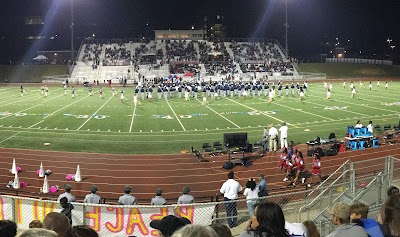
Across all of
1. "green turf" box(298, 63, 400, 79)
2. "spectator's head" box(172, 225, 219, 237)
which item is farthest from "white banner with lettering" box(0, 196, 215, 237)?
"green turf" box(298, 63, 400, 79)

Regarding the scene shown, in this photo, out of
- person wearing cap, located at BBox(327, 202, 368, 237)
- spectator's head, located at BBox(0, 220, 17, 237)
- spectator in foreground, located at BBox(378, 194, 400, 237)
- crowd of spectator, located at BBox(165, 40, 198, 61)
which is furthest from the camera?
crowd of spectator, located at BBox(165, 40, 198, 61)

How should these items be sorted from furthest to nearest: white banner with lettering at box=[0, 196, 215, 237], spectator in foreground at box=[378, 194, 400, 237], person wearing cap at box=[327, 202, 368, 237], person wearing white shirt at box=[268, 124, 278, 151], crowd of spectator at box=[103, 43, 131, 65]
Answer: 1. crowd of spectator at box=[103, 43, 131, 65]
2. person wearing white shirt at box=[268, 124, 278, 151]
3. white banner with lettering at box=[0, 196, 215, 237]
4. spectator in foreground at box=[378, 194, 400, 237]
5. person wearing cap at box=[327, 202, 368, 237]

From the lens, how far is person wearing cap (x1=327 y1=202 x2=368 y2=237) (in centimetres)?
430

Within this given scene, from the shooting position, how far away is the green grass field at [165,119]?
68.7ft

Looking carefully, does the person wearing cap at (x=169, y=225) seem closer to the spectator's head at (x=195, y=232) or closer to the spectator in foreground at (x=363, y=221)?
the spectator's head at (x=195, y=232)

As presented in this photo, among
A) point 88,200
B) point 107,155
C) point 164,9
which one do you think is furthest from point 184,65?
point 88,200

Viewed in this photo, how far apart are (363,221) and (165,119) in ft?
75.8

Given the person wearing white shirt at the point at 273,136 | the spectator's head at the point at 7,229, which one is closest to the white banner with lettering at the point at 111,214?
the spectator's head at the point at 7,229

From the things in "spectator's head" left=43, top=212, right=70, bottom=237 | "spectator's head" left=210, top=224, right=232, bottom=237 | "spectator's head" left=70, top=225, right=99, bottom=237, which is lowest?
"spectator's head" left=210, top=224, right=232, bottom=237

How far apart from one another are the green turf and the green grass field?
104 ft

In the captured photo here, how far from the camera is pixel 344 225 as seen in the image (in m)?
4.44

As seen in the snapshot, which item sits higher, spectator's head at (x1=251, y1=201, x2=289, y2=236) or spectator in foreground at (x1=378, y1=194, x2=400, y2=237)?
spectator's head at (x1=251, y1=201, x2=289, y2=236)

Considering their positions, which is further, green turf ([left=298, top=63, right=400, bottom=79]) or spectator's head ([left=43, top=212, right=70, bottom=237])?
green turf ([left=298, top=63, right=400, bottom=79])

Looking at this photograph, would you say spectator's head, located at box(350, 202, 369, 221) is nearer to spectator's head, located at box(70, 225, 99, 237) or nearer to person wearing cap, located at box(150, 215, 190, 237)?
person wearing cap, located at box(150, 215, 190, 237)
